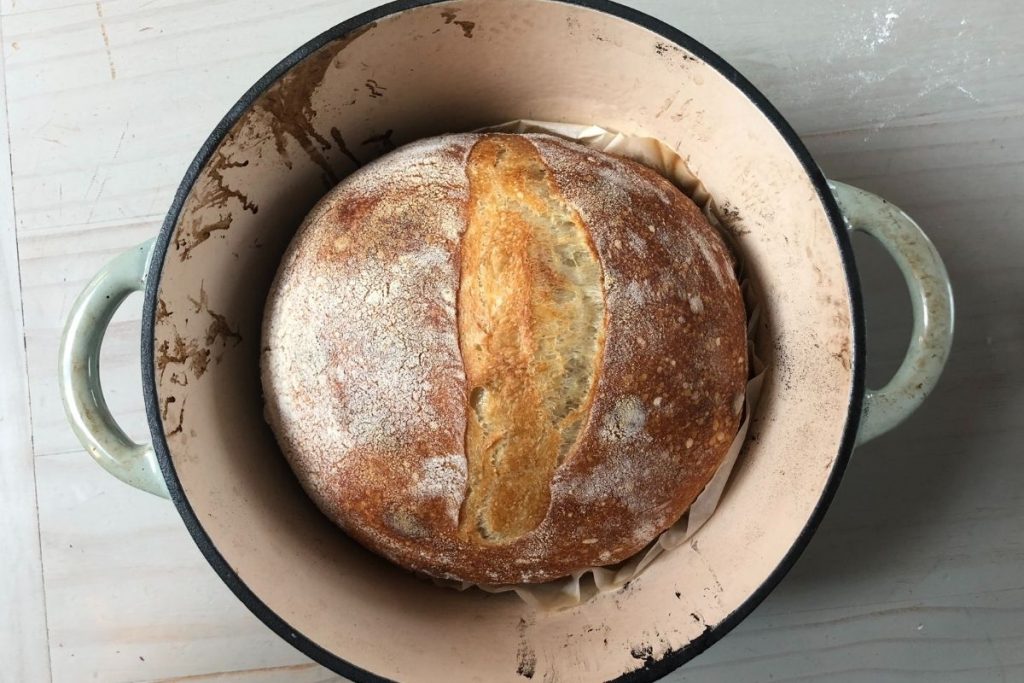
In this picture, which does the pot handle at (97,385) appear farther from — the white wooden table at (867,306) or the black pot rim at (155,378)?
the white wooden table at (867,306)

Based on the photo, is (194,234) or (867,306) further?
(867,306)

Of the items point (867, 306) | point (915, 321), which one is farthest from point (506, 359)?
point (867, 306)

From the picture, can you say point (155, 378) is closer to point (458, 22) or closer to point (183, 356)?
point (183, 356)

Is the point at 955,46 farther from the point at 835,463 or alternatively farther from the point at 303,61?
the point at 303,61

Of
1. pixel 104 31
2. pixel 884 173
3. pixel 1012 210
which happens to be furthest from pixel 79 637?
pixel 1012 210

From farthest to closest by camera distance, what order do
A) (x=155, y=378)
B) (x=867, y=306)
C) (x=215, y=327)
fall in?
(x=867, y=306) → (x=215, y=327) → (x=155, y=378)
